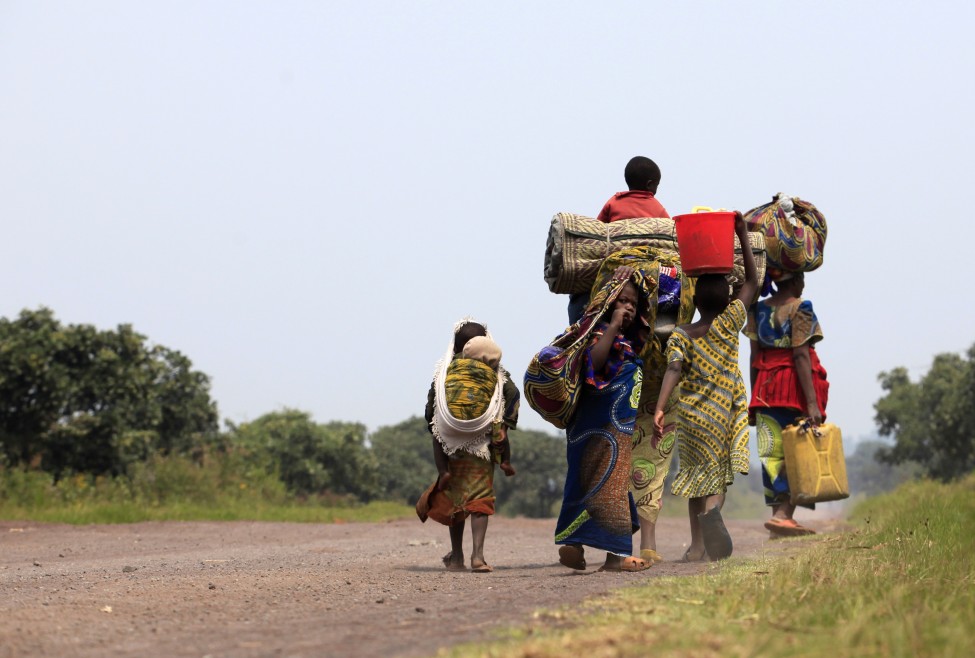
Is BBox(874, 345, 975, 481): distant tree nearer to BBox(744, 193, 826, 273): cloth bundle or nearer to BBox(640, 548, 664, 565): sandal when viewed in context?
BBox(744, 193, 826, 273): cloth bundle

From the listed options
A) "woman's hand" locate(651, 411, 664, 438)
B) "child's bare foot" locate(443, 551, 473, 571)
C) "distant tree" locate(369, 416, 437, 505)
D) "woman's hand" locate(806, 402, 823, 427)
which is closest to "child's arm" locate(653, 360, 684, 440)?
"woman's hand" locate(651, 411, 664, 438)

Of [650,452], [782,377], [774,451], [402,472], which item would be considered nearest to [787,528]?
[774,451]

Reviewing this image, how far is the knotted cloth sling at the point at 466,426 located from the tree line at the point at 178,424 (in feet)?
36.6

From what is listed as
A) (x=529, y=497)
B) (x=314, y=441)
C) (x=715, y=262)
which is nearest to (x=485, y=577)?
(x=715, y=262)

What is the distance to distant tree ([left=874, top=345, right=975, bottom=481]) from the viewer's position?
33469 millimetres

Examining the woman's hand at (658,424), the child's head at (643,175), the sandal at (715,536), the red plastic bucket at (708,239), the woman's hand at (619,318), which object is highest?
the child's head at (643,175)

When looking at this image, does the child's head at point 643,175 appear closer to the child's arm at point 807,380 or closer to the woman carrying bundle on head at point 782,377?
the woman carrying bundle on head at point 782,377

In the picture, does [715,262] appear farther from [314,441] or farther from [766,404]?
[314,441]

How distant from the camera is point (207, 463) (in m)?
19.3

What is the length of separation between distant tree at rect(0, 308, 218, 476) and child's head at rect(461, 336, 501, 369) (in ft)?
42.5

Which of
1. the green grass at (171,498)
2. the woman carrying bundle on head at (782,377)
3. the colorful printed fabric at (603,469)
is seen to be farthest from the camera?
the green grass at (171,498)

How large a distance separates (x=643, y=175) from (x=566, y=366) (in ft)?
6.65

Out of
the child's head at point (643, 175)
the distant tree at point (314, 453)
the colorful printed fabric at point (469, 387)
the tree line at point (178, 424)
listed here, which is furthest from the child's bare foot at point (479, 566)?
the distant tree at point (314, 453)

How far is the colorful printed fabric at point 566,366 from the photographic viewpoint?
7000 mm
